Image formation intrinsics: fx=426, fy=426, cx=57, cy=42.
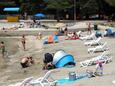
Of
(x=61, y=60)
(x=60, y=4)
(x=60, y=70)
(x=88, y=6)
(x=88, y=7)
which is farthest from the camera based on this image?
(x=60, y=4)

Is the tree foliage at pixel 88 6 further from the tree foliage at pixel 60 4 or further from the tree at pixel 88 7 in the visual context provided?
the tree foliage at pixel 60 4

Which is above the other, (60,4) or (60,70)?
(60,4)

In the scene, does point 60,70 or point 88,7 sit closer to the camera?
point 60,70

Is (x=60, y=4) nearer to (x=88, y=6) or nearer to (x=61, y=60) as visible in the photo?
(x=88, y=6)

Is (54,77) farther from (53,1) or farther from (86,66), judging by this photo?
(53,1)

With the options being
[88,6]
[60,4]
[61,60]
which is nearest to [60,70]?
[61,60]

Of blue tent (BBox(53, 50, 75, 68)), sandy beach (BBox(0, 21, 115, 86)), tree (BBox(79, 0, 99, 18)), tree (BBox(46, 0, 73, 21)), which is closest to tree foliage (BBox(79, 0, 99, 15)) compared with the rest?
tree (BBox(79, 0, 99, 18))

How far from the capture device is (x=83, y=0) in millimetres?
69562

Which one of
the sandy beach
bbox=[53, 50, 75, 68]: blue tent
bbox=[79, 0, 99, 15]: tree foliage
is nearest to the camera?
the sandy beach

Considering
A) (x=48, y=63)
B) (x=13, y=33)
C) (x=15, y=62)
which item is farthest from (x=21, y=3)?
(x=48, y=63)

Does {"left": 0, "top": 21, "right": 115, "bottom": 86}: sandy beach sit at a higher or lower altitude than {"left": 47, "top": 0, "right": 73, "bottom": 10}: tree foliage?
lower

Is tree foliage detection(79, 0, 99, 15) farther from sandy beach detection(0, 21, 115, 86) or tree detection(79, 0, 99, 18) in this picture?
sandy beach detection(0, 21, 115, 86)

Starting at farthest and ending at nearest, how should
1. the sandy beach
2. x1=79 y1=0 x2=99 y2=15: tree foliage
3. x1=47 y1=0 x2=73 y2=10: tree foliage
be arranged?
x1=47 y1=0 x2=73 y2=10: tree foliage < x1=79 y1=0 x2=99 y2=15: tree foliage < the sandy beach

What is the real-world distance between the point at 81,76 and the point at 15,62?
36.9 ft
